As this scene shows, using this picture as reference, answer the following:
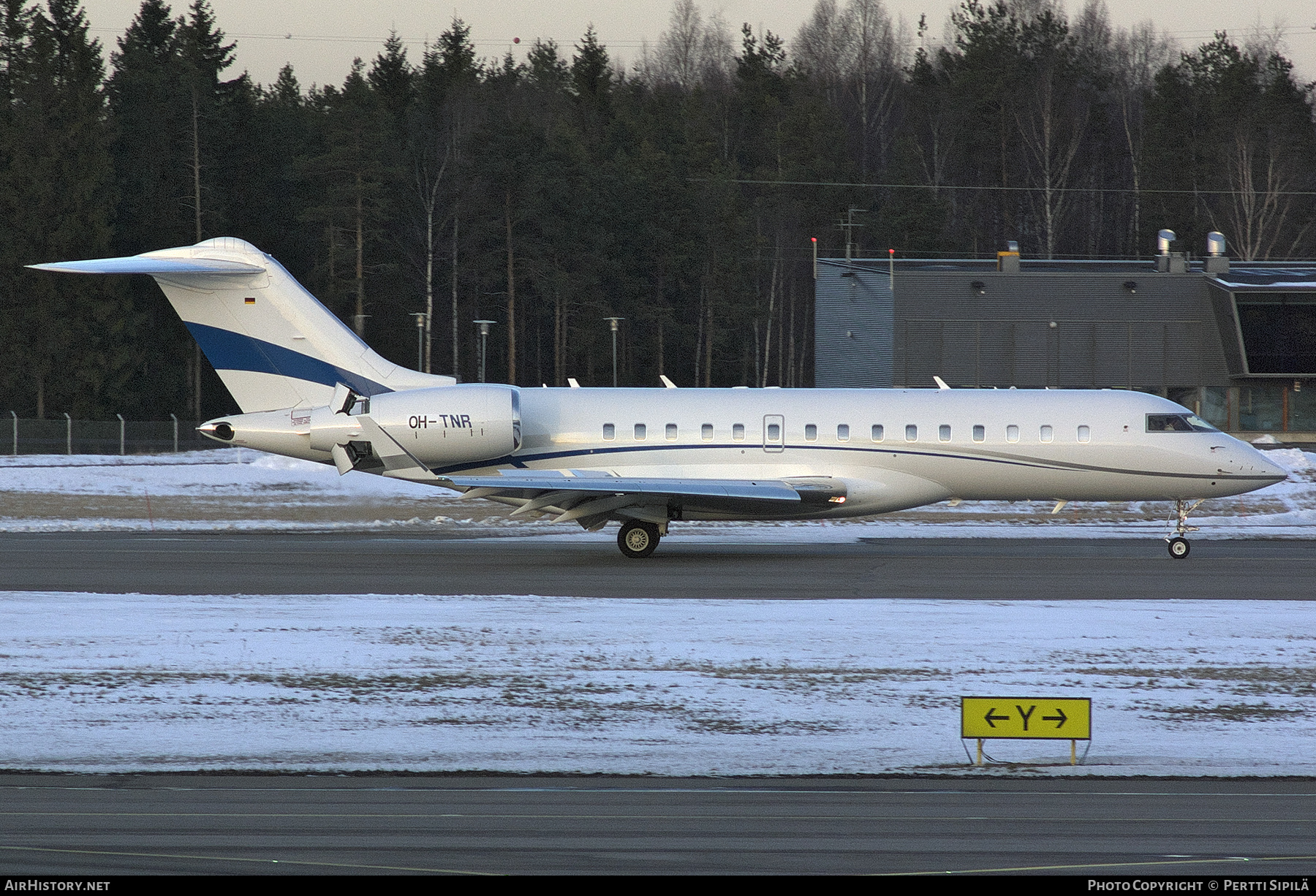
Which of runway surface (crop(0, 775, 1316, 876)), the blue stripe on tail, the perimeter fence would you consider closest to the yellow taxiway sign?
runway surface (crop(0, 775, 1316, 876))

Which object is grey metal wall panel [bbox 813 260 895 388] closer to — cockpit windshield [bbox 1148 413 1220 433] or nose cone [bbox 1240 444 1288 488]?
cockpit windshield [bbox 1148 413 1220 433]

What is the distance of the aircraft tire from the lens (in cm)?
2142

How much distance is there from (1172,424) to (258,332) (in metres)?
15.7

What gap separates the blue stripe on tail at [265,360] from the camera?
2259 cm

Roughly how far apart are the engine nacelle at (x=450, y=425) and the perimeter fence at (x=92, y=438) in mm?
26367

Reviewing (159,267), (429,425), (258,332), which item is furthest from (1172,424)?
(159,267)

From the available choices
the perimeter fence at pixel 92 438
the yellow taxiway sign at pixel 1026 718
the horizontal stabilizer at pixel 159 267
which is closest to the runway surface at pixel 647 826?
the yellow taxiway sign at pixel 1026 718

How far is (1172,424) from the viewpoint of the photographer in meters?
22.6

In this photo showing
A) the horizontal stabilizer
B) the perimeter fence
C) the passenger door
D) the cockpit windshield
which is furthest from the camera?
the perimeter fence

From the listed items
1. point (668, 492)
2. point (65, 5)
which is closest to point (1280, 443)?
point (668, 492)

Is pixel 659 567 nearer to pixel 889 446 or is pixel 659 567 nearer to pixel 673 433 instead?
pixel 673 433

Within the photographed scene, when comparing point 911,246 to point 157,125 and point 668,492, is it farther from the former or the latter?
point 668,492

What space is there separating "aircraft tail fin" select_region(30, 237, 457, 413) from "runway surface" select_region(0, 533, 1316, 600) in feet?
9.05


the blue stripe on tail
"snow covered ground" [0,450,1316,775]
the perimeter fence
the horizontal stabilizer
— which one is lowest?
"snow covered ground" [0,450,1316,775]
